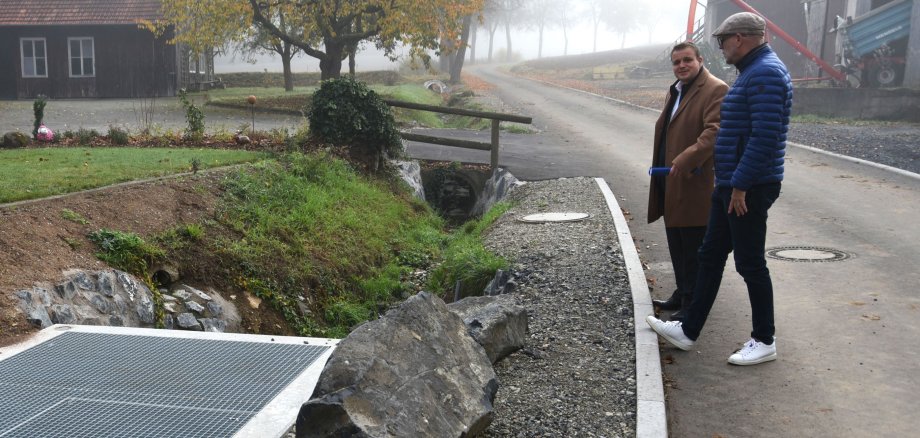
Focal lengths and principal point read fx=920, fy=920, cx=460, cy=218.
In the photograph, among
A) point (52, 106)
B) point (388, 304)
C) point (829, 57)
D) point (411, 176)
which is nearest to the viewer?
point (388, 304)

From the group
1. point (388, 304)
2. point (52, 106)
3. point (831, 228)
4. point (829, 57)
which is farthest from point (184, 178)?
point (829, 57)

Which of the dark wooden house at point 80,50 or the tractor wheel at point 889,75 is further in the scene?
the dark wooden house at point 80,50

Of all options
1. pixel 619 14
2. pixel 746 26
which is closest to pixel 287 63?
pixel 746 26

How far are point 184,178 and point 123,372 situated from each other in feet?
17.9

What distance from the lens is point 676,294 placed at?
713 cm

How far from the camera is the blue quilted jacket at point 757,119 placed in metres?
5.38

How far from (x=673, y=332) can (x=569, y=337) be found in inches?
28.8

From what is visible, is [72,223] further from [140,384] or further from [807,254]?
[807,254]

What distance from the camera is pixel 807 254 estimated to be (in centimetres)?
905

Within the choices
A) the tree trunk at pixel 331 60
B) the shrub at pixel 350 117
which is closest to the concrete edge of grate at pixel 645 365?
the shrub at pixel 350 117

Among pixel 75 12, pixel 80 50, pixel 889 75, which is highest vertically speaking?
pixel 75 12

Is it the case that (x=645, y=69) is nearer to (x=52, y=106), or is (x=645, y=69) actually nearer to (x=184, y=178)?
(x=52, y=106)

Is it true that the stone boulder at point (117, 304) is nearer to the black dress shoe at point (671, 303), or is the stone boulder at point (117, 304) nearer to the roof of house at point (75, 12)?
the black dress shoe at point (671, 303)

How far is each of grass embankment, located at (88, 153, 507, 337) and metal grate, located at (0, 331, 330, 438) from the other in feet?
7.35
